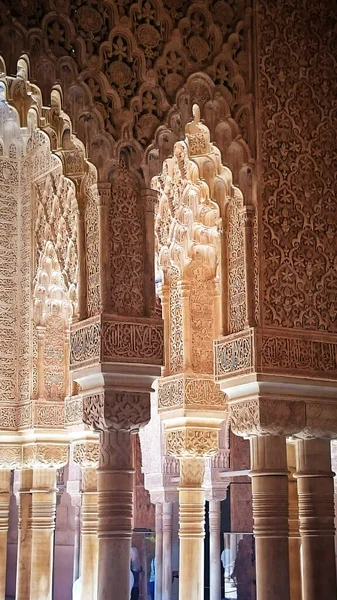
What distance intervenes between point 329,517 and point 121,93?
3330 millimetres

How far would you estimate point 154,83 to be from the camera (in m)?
6.91

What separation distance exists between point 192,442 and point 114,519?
2338mm

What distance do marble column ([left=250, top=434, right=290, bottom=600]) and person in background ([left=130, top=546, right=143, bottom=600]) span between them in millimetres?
8848

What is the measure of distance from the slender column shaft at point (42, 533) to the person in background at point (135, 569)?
5257 millimetres

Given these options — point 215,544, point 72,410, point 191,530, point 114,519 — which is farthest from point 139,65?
point 215,544

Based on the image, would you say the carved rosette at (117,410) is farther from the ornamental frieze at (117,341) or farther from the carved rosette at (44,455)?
the carved rosette at (44,455)

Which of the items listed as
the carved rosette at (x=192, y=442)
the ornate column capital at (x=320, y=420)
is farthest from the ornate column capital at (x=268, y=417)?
the carved rosette at (x=192, y=442)

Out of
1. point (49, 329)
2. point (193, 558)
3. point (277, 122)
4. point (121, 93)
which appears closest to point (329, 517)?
point (193, 558)

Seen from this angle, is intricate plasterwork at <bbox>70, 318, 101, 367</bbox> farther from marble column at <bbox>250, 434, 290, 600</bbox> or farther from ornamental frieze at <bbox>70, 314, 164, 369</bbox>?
marble column at <bbox>250, 434, 290, 600</bbox>

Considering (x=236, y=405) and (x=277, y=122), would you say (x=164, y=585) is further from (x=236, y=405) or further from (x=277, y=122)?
(x=277, y=122)

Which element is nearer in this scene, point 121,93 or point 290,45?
point 121,93

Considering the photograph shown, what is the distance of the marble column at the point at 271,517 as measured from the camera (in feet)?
21.8

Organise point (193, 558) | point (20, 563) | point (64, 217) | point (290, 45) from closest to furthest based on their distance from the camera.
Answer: point (290, 45) → point (193, 558) → point (64, 217) → point (20, 563)

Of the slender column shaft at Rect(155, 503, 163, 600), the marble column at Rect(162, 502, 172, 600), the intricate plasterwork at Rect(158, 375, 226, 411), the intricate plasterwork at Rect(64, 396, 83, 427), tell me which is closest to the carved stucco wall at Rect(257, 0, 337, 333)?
the intricate plasterwork at Rect(158, 375, 226, 411)
